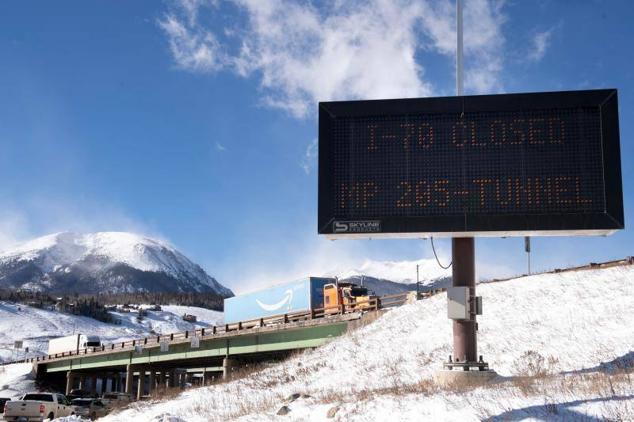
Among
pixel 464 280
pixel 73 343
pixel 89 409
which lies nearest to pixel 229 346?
pixel 89 409

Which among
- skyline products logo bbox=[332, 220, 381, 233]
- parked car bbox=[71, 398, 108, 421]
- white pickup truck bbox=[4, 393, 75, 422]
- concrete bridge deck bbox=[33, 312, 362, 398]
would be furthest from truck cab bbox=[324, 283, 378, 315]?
skyline products logo bbox=[332, 220, 381, 233]

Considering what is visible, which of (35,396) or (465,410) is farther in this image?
(35,396)

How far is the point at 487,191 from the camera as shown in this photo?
1770 cm

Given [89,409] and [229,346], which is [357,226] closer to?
[89,409]

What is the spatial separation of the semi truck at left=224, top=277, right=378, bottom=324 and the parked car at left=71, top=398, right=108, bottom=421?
14.7 metres

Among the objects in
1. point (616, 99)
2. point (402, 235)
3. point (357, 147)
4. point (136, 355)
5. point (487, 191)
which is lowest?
point (136, 355)

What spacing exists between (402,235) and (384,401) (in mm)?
4740

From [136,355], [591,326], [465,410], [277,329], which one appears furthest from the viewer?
[136,355]

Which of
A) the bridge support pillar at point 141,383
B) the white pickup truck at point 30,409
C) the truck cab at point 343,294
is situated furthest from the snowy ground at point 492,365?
the bridge support pillar at point 141,383

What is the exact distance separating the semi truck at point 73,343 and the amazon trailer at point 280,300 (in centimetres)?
3019

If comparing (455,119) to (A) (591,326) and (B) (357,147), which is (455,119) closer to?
(B) (357,147)

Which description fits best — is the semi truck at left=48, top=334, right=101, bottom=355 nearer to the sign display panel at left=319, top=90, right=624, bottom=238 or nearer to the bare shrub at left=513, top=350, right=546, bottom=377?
the bare shrub at left=513, top=350, right=546, bottom=377

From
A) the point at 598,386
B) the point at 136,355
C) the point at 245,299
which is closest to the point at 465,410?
the point at 598,386

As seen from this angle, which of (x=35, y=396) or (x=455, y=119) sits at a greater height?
(x=455, y=119)
